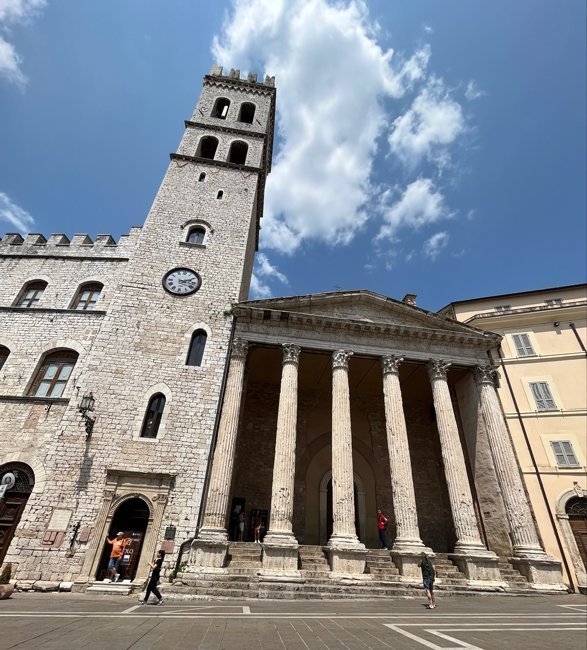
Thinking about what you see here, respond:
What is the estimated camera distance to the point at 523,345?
654 inches

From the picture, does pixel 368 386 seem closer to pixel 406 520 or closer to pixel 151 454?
pixel 406 520

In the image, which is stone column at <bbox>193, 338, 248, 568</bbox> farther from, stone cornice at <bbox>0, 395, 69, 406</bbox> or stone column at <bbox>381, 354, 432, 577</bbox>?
stone cornice at <bbox>0, 395, 69, 406</bbox>

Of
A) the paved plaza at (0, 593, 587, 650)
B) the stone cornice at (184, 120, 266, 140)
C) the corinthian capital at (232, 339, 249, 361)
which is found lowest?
the paved plaza at (0, 593, 587, 650)

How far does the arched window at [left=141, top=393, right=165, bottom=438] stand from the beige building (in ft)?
48.0

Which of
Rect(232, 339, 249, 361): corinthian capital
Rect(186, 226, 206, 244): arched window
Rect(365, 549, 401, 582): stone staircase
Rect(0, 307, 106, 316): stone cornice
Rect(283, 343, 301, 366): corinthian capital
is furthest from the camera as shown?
Rect(186, 226, 206, 244): arched window

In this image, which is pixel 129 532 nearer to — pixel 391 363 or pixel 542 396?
pixel 391 363

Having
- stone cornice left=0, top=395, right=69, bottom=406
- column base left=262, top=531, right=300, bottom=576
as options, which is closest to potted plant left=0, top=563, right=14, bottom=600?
stone cornice left=0, top=395, right=69, bottom=406

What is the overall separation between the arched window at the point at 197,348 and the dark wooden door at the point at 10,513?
666cm

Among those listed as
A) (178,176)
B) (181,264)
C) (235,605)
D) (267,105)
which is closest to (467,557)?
(235,605)

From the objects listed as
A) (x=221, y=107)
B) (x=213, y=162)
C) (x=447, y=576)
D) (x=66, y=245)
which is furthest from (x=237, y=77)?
(x=447, y=576)

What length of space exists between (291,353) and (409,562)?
809cm

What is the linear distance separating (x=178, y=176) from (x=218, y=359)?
11.7 m

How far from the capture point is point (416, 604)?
886 cm

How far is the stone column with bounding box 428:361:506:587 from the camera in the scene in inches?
437
